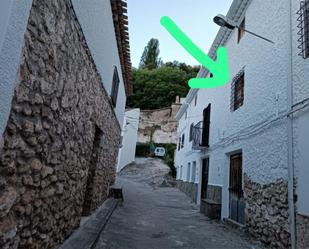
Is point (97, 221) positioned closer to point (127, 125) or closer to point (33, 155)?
point (33, 155)

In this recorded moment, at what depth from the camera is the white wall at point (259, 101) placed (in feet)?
17.0

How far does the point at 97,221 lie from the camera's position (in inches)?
214

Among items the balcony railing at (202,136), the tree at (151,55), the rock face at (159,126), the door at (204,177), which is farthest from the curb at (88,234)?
the tree at (151,55)

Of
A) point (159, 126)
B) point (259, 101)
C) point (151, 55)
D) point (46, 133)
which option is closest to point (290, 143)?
point (259, 101)

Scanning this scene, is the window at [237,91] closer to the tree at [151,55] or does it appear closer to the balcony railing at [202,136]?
the balcony railing at [202,136]

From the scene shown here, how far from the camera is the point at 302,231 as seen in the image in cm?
404

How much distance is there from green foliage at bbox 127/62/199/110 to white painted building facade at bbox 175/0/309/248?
25.2 m

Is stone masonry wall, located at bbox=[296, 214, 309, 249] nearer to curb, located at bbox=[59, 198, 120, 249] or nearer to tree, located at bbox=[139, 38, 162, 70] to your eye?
curb, located at bbox=[59, 198, 120, 249]

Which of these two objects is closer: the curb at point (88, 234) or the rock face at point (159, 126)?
the curb at point (88, 234)

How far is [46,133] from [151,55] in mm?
46187

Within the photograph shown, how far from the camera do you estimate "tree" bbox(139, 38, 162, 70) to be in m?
45.8

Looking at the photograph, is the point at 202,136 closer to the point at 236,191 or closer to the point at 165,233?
the point at 236,191

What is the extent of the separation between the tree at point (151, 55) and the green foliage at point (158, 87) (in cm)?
954

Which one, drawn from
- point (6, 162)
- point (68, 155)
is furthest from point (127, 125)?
point (6, 162)
